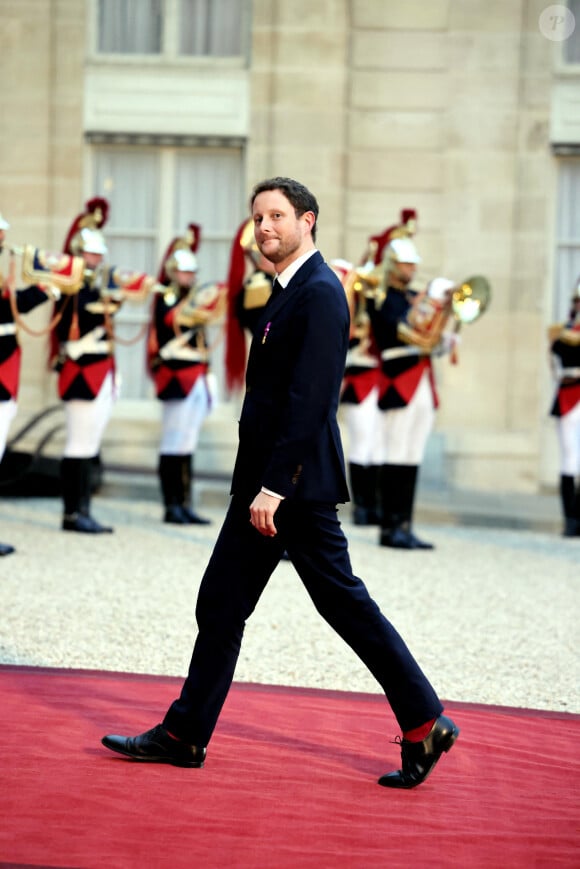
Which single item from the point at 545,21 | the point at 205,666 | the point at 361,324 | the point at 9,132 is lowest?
the point at 205,666

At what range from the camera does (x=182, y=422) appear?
34.4 ft

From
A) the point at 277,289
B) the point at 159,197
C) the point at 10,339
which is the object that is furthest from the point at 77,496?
the point at 277,289

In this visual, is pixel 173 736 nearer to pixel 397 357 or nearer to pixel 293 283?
pixel 293 283

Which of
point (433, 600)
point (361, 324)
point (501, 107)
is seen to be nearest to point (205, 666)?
point (433, 600)

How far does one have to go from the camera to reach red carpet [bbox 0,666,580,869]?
3572mm

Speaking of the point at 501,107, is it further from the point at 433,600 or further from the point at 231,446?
the point at 433,600

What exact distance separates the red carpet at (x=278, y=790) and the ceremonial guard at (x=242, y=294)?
11.1 ft

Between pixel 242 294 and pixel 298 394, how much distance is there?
4.46 metres

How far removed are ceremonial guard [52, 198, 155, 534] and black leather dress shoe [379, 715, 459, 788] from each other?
18.8 feet

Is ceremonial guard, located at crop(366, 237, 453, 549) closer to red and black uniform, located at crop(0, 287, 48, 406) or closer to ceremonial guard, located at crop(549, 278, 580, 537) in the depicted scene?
ceremonial guard, located at crop(549, 278, 580, 537)

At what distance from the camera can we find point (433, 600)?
7.57 metres

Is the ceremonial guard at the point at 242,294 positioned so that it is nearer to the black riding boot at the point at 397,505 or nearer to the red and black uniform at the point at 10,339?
the red and black uniform at the point at 10,339

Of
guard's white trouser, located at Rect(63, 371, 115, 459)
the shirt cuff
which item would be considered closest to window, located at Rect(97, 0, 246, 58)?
guard's white trouser, located at Rect(63, 371, 115, 459)

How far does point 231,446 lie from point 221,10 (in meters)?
4.07
